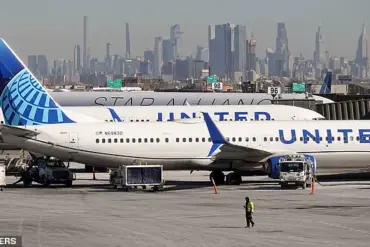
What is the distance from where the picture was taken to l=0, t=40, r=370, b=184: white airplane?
2211 inches

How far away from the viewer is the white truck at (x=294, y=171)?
54.1 m

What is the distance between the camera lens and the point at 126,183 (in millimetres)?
54375

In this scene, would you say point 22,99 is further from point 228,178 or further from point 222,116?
point 222,116

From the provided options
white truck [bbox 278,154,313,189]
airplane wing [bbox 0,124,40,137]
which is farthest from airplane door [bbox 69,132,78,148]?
white truck [bbox 278,154,313,189]

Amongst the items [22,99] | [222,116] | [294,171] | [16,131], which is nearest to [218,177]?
[294,171]

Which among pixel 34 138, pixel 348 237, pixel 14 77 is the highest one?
pixel 14 77

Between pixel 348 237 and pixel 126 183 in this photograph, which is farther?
pixel 126 183

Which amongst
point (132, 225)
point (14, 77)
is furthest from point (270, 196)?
point (14, 77)

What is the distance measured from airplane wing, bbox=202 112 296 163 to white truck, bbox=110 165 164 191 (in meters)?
4.11

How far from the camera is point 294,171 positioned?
178 ft

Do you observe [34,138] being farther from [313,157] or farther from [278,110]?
[278,110]

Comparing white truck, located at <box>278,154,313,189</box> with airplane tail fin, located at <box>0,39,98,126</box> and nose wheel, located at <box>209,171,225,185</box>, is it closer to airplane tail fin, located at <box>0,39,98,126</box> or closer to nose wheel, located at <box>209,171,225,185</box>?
nose wheel, located at <box>209,171,225,185</box>

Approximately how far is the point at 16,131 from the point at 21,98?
284 cm

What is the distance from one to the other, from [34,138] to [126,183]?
618 cm
